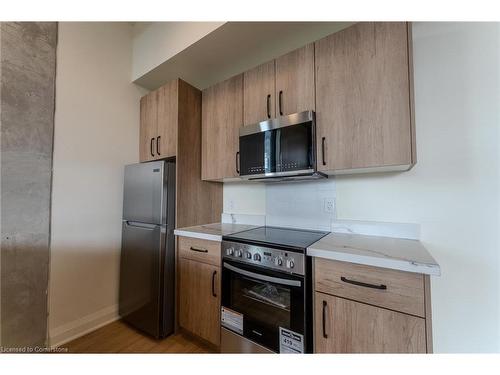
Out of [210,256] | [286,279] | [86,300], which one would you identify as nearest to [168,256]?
[210,256]

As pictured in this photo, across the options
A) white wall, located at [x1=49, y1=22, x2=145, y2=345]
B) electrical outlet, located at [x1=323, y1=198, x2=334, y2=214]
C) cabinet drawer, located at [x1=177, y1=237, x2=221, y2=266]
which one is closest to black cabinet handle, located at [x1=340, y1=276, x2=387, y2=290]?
electrical outlet, located at [x1=323, y1=198, x2=334, y2=214]

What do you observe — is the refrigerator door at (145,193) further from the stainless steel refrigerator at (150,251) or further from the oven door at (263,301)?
the oven door at (263,301)

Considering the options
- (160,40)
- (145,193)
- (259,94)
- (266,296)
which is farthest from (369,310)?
(160,40)

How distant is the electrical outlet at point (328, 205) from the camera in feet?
5.14

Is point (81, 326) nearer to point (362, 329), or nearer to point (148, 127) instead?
point (148, 127)

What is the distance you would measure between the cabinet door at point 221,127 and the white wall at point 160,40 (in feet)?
1.29

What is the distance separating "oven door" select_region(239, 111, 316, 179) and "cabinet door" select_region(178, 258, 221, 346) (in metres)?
0.79

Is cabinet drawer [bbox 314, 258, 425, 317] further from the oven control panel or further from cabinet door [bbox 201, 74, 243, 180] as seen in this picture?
cabinet door [bbox 201, 74, 243, 180]

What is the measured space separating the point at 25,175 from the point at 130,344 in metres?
1.48

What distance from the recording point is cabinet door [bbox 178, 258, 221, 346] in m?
1.44

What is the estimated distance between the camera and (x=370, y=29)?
1.16 m

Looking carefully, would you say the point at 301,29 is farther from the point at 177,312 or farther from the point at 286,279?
the point at 177,312

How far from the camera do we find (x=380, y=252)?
0.99 m

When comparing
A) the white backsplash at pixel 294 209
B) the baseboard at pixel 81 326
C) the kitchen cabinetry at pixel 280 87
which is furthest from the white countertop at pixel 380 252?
the baseboard at pixel 81 326
